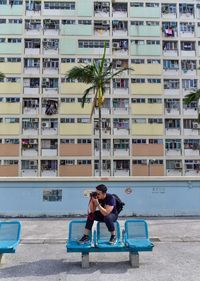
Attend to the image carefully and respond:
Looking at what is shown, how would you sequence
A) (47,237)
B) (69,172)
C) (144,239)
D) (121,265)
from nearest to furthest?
(121,265), (144,239), (47,237), (69,172)

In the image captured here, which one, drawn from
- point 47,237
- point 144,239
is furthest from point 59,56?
point 144,239

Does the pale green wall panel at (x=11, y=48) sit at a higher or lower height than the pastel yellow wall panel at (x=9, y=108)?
higher

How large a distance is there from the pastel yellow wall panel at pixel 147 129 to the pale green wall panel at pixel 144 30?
12.3 meters

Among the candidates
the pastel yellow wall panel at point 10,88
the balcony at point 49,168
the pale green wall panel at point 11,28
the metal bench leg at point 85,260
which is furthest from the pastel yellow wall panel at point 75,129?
the metal bench leg at point 85,260

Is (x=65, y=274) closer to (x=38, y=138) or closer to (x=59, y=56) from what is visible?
(x=38, y=138)

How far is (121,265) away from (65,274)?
1.37m

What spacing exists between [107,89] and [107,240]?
3640 centimetres

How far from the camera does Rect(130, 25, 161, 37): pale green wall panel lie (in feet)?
148

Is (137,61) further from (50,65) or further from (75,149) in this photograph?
(75,149)

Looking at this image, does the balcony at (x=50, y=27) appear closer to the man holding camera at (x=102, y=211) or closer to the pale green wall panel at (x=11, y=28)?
the pale green wall panel at (x=11, y=28)

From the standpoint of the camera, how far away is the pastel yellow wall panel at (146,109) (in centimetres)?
4328

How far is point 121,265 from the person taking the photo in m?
7.73

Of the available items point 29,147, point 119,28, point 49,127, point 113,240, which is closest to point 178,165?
point 49,127

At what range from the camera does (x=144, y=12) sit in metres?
45.6
